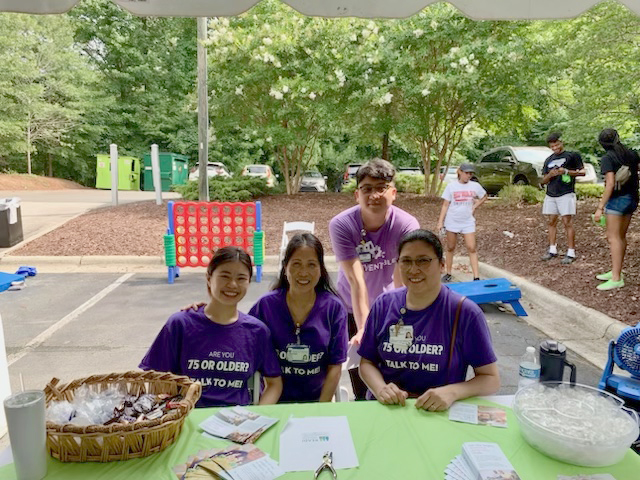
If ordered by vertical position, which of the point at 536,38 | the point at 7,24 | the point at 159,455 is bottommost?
the point at 159,455

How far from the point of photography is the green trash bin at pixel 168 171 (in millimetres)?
20609

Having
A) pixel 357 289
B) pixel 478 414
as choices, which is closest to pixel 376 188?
pixel 357 289

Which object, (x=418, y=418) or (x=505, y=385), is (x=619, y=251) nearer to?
(x=505, y=385)

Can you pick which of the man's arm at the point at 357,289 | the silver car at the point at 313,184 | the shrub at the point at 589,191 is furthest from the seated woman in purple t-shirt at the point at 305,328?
the silver car at the point at 313,184

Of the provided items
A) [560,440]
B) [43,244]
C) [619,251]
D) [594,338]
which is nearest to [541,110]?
[619,251]

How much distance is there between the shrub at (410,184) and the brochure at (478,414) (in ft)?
46.9

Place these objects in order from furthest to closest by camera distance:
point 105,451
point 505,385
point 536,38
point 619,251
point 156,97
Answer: point 156,97
point 536,38
point 619,251
point 505,385
point 105,451

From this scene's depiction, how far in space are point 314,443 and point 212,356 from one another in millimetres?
755

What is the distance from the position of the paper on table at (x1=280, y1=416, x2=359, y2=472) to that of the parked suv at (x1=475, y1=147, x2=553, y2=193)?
13.9 meters

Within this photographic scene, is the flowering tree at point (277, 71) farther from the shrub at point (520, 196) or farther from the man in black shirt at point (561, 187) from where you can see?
the man in black shirt at point (561, 187)

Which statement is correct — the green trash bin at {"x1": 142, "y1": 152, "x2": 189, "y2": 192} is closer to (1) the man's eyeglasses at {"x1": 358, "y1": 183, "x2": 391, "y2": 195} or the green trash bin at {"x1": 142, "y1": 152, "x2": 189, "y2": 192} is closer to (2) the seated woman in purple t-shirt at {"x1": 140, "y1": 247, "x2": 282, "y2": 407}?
(1) the man's eyeglasses at {"x1": 358, "y1": 183, "x2": 391, "y2": 195}

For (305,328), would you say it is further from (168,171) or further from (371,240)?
(168,171)

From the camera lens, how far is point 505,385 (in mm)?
3900

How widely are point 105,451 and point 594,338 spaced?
486cm
